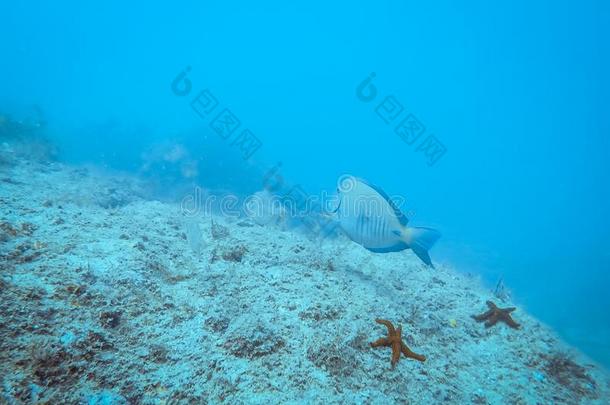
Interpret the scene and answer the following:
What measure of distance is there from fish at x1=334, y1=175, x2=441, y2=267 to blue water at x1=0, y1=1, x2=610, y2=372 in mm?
8614

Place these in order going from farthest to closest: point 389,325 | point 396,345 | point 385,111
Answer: point 385,111
point 389,325
point 396,345

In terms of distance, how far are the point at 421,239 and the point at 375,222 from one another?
484 millimetres

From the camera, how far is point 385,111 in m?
33.8

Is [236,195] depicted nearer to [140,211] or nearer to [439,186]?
[140,211]

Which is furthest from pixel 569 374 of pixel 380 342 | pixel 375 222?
pixel 375 222

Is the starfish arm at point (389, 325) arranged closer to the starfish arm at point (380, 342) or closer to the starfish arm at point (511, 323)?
the starfish arm at point (380, 342)

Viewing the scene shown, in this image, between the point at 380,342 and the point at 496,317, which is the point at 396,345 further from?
Answer: the point at 496,317

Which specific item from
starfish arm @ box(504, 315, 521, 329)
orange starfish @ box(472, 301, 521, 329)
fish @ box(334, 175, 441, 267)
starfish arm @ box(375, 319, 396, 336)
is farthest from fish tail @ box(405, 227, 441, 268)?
starfish arm @ box(504, 315, 521, 329)

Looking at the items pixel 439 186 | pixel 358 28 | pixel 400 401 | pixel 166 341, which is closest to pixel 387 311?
pixel 400 401

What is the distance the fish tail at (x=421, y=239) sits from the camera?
282 centimetres

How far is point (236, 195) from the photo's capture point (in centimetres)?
1234

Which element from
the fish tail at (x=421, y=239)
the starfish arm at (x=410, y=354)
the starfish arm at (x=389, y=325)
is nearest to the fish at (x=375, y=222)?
the fish tail at (x=421, y=239)

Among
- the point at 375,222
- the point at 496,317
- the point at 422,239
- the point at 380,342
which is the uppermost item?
the point at 496,317

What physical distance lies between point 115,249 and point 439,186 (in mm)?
59763
